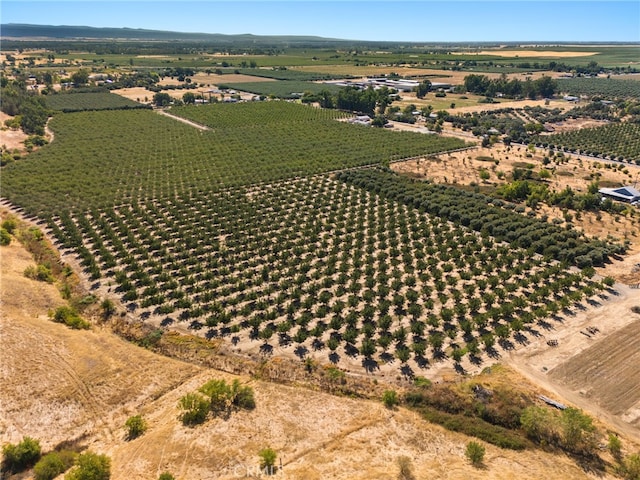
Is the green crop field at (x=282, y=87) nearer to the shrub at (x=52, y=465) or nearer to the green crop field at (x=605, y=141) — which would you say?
the green crop field at (x=605, y=141)

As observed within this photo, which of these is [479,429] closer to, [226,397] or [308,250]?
[226,397]

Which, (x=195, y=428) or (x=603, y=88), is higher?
(x=603, y=88)

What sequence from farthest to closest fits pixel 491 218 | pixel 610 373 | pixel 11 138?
pixel 11 138
pixel 491 218
pixel 610 373

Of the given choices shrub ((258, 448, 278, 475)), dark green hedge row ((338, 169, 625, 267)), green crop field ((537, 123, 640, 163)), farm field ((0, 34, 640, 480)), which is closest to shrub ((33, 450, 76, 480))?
farm field ((0, 34, 640, 480))

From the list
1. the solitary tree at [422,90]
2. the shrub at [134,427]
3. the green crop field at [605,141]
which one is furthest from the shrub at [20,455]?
the solitary tree at [422,90]

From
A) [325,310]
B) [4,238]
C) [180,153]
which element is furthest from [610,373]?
[180,153]

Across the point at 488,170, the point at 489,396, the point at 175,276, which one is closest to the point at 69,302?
the point at 175,276

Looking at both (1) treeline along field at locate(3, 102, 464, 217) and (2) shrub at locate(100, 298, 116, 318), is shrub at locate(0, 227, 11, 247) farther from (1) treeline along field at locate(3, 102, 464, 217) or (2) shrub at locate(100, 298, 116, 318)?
(2) shrub at locate(100, 298, 116, 318)
